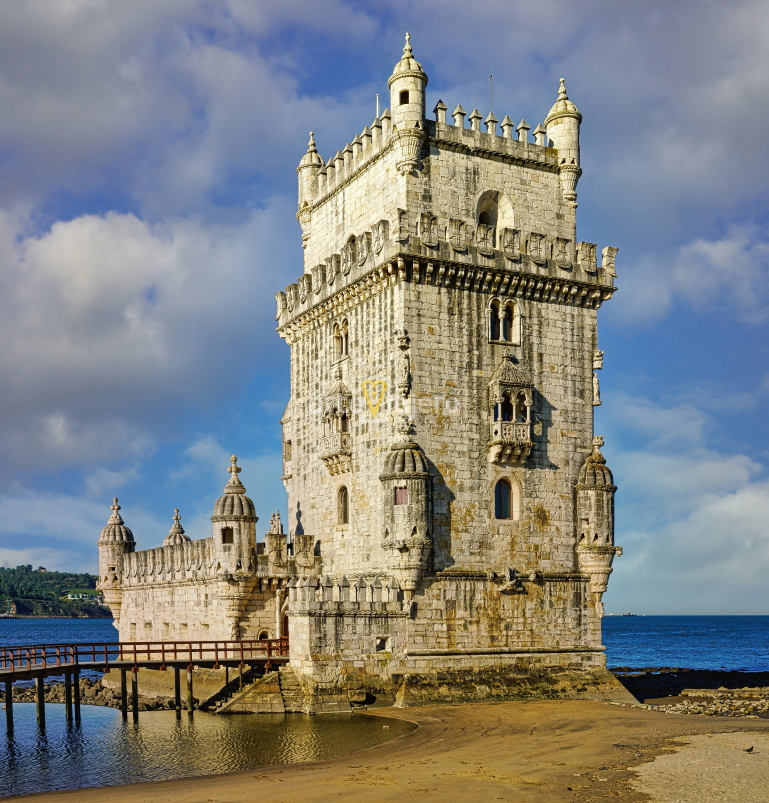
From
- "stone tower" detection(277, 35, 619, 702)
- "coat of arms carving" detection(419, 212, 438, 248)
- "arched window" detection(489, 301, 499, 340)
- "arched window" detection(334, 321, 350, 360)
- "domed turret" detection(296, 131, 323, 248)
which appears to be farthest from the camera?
"domed turret" detection(296, 131, 323, 248)

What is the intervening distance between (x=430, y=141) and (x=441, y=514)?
12698mm

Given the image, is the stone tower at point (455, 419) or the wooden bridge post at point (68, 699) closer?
the stone tower at point (455, 419)

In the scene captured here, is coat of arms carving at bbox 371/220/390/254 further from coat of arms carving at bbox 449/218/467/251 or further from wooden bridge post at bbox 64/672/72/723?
wooden bridge post at bbox 64/672/72/723

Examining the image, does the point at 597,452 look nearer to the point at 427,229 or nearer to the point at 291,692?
the point at 427,229

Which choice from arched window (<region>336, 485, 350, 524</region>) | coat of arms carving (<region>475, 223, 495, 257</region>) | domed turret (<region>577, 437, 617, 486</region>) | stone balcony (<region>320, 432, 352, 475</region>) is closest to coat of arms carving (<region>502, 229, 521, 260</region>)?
coat of arms carving (<region>475, 223, 495, 257</region>)

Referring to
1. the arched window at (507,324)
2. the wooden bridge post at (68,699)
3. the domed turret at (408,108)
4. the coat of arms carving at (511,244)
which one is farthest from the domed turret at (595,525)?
the wooden bridge post at (68,699)

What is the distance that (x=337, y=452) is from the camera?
38719 millimetres

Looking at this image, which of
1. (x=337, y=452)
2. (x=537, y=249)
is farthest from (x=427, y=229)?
(x=337, y=452)

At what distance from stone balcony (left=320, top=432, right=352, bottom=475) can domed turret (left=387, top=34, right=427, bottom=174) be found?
933cm

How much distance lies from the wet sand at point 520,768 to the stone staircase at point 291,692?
125 inches

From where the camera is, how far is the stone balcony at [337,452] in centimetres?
3869

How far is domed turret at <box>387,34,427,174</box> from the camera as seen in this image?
3725cm

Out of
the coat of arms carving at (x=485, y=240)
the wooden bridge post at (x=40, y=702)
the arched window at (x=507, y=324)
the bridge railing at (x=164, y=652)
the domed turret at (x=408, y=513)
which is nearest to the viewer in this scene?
the domed turret at (x=408, y=513)

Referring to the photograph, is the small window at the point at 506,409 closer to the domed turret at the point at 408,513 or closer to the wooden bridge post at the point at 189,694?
the domed turret at the point at 408,513
